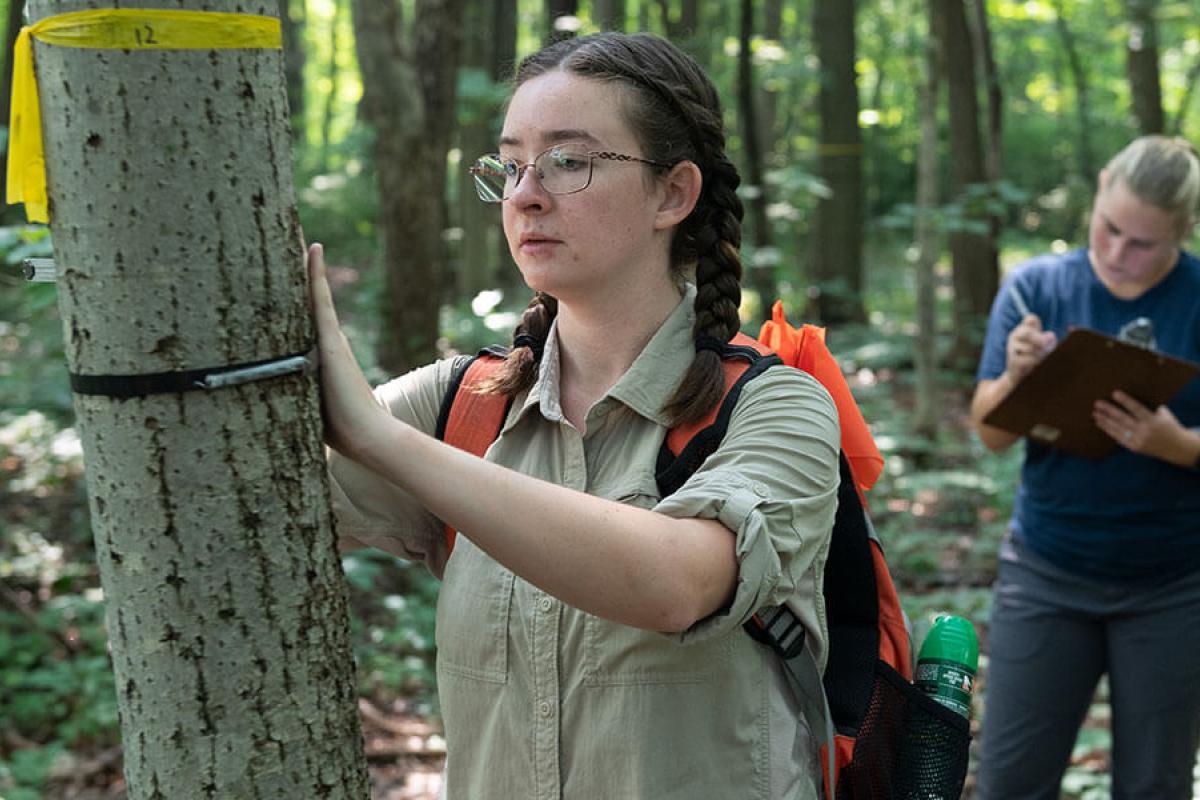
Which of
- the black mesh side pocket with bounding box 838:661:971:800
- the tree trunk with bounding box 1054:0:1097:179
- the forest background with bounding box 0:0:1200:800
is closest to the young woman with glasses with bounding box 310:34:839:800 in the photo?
the black mesh side pocket with bounding box 838:661:971:800

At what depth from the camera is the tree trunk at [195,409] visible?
1358 millimetres

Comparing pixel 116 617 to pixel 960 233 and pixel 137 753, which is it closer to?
pixel 137 753

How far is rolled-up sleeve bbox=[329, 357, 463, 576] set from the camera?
1.87 meters

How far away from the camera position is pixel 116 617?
145cm

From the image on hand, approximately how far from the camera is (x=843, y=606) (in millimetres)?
1955

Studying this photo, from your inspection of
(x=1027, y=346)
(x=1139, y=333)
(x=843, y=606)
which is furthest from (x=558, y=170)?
(x=1139, y=333)

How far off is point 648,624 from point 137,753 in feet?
2.08

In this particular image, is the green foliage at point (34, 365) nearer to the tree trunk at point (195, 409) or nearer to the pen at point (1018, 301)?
the pen at point (1018, 301)

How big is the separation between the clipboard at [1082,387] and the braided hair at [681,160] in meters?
1.74

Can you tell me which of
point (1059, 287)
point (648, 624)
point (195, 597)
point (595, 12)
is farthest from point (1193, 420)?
point (595, 12)

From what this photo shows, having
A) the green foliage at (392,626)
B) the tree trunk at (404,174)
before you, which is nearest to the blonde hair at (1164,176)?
the green foliage at (392,626)

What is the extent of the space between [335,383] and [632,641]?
559mm

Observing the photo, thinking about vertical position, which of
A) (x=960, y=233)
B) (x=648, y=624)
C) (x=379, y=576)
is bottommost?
(x=379, y=576)

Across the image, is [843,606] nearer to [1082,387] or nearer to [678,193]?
[678,193]
